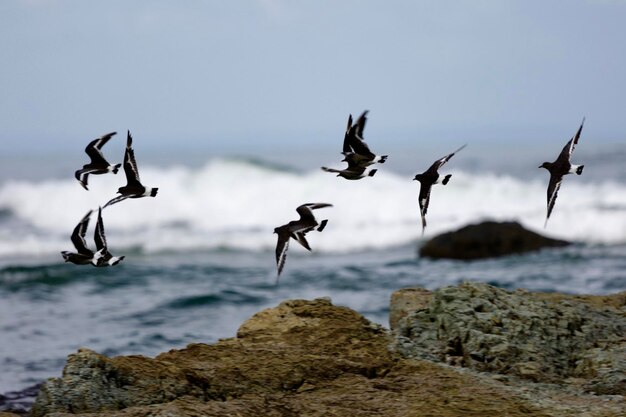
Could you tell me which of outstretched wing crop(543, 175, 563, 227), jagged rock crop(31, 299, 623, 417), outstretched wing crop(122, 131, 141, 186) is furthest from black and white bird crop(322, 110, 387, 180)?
jagged rock crop(31, 299, 623, 417)

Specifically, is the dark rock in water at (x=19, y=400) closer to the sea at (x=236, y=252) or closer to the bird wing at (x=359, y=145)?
the sea at (x=236, y=252)

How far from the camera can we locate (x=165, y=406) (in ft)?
15.7

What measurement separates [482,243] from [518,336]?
42.7 ft

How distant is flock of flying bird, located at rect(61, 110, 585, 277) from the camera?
6.91 m

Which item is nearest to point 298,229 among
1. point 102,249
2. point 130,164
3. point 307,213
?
point 307,213

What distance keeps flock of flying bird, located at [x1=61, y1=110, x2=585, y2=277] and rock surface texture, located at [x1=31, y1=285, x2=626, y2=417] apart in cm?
125

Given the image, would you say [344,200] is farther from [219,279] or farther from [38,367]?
[38,367]

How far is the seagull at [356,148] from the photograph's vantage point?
24.8ft

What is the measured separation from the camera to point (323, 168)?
23.5ft

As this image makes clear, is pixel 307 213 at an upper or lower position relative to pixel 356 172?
lower

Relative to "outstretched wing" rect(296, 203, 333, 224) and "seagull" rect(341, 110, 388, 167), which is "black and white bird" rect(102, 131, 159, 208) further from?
"seagull" rect(341, 110, 388, 167)

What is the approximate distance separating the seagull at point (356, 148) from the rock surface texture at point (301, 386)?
2.05m

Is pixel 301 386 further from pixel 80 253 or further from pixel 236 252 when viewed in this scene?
pixel 236 252

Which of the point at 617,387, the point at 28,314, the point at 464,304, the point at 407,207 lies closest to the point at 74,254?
the point at 464,304
